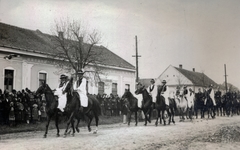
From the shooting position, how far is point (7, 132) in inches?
404

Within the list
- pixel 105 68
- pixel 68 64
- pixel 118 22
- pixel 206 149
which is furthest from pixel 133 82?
pixel 206 149

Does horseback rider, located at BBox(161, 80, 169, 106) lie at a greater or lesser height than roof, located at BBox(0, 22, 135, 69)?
lesser

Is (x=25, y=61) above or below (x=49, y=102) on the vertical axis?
above

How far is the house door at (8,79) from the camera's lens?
51.5 ft

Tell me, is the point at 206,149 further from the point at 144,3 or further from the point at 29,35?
the point at 29,35

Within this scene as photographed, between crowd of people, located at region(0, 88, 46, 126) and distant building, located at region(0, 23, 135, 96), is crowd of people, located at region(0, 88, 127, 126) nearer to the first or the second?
crowd of people, located at region(0, 88, 46, 126)

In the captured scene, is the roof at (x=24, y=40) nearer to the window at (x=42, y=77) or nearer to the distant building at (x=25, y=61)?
the distant building at (x=25, y=61)

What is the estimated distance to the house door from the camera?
15.7m

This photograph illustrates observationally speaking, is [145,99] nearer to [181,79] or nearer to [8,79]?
[8,79]

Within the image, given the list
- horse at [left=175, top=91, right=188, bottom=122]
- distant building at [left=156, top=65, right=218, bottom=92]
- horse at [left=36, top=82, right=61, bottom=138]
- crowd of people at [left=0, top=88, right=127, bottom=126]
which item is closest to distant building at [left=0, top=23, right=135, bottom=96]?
crowd of people at [left=0, top=88, right=127, bottom=126]

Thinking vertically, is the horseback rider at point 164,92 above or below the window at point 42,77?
below

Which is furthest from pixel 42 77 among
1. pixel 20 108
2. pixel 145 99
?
pixel 145 99

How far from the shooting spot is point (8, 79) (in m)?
15.9

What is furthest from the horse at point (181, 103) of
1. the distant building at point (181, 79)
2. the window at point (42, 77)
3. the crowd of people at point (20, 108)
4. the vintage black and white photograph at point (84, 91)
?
the distant building at point (181, 79)
